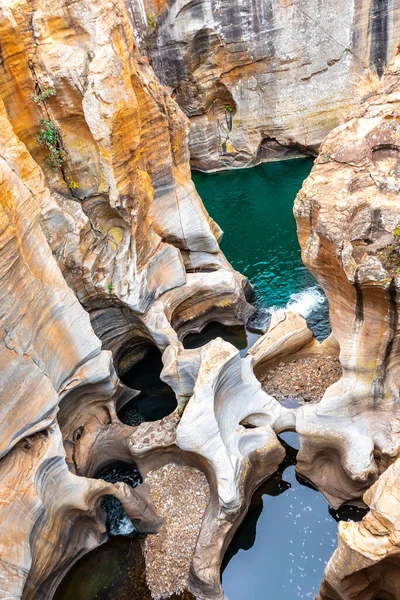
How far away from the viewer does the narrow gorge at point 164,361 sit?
7.51 meters

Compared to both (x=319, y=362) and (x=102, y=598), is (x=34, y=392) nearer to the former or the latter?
(x=102, y=598)

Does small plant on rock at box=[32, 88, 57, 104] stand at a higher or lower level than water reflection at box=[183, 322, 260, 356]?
higher

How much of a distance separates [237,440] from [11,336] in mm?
4591

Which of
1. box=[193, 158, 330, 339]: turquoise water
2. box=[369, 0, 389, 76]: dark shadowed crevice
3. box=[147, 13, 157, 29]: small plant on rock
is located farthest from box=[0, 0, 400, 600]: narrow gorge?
box=[369, 0, 389, 76]: dark shadowed crevice

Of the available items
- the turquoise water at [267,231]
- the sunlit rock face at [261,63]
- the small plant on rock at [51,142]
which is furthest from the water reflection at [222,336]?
the sunlit rock face at [261,63]

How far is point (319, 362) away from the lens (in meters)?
10.9

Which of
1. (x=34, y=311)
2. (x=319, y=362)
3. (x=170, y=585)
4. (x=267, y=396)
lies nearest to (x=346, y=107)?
(x=319, y=362)

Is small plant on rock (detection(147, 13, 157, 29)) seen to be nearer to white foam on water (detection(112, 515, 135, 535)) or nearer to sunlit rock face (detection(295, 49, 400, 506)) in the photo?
Answer: sunlit rock face (detection(295, 49, 400, 506))

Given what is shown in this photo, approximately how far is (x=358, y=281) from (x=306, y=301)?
6966mm

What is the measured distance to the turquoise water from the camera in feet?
48.4

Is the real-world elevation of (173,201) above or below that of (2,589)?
above

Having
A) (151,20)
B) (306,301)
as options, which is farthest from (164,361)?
(151,20)

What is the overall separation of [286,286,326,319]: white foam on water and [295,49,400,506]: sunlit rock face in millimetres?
5043

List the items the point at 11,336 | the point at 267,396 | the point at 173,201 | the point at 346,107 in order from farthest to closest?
the point at 346,107 → the point at 173,201 → the point at 267,396 → the point at 11,336
